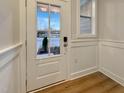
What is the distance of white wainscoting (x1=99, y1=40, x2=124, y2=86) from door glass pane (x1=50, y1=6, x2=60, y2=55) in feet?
4.66

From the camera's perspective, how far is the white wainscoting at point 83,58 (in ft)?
11.9

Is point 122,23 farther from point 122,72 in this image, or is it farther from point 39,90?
point 39,90

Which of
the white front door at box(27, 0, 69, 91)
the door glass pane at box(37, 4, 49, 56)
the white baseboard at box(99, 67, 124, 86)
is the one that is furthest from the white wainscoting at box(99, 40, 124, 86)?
the door glass pane at box(37, 4, 49, 56)

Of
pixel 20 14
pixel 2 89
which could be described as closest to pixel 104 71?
pixel 20 14

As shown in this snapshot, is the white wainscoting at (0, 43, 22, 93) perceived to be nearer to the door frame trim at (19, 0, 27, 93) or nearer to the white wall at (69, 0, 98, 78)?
the door frame trim at (19, 0, 27, 93)

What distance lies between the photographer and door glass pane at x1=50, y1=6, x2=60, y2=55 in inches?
121

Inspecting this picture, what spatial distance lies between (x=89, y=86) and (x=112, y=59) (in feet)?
3.40

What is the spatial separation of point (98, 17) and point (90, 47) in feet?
2.90

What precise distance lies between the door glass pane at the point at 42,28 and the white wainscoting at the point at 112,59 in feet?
5.64

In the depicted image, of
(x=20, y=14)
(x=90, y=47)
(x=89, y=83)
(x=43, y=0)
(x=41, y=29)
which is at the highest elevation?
(x=43, y=0)

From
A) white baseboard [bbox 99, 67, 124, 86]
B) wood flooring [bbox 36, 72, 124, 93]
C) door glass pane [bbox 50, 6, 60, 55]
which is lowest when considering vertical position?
wood flooring [bbox 36, 72, 124, 93]

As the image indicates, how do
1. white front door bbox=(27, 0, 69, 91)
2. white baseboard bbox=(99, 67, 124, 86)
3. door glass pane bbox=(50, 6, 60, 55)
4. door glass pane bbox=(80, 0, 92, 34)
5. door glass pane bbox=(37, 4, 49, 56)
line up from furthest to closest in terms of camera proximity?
door glass pane bbox=(80, 0, 92, 34) → white baseboard bbox=(99, 67, 124, 86) → door glass pane bbox=(50, 6, 60, 55) → door glass pane bbox=(37, 4, 49, 56) → white front door bbox=(27, 0, 69, 91)

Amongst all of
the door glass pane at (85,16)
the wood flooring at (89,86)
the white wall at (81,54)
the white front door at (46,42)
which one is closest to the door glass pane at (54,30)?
the white front door at (46,42)

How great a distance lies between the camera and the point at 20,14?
2.53m
